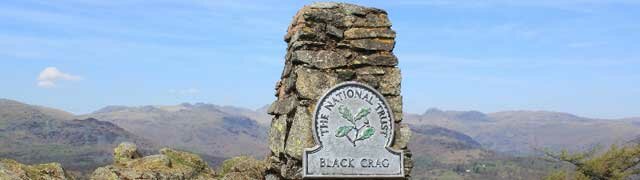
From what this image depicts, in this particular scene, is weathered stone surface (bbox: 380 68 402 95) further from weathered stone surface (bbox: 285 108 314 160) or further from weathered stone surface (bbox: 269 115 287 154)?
weathered stone surface (bbox: 269 115 287 154)

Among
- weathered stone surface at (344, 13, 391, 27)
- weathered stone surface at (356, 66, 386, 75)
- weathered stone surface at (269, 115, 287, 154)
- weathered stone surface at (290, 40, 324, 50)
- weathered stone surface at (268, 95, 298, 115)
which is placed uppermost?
weathered stone surface at (344, 13, 391, 27)

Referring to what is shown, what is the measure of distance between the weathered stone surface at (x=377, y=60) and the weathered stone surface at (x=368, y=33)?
29 centimetres

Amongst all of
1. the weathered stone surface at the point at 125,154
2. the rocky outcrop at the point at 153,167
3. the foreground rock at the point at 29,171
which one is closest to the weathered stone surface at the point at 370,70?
the rocky outcrop at the point at 153,167

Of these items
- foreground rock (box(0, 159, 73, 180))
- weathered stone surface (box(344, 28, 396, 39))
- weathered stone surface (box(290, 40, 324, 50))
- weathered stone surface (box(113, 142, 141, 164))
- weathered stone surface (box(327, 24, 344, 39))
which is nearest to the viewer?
weathered stone surface (box(290, 40, 324, 50))

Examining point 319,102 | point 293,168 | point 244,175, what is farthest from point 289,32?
point 244,175

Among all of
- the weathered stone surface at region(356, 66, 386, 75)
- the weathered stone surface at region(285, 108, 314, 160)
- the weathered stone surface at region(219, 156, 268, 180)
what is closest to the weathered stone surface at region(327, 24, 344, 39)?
the weathered stone surface at region(356, 66, 386, 75)

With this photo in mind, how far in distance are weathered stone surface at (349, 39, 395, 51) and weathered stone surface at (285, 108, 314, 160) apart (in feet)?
4.14

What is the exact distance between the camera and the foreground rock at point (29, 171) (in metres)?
11.8

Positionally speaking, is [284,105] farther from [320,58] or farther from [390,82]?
[390,82]

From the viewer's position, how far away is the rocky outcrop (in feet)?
44.6

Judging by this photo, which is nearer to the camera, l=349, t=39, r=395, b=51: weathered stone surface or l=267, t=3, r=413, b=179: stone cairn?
l=267, t=3, r=413, b=179: stone cairn

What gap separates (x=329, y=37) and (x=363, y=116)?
4.18 ft

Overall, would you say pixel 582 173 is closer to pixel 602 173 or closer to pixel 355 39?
pixel 602 173

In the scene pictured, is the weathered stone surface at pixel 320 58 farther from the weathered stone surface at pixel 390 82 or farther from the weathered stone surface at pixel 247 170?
the weathered stone surface at pixel 247 170
